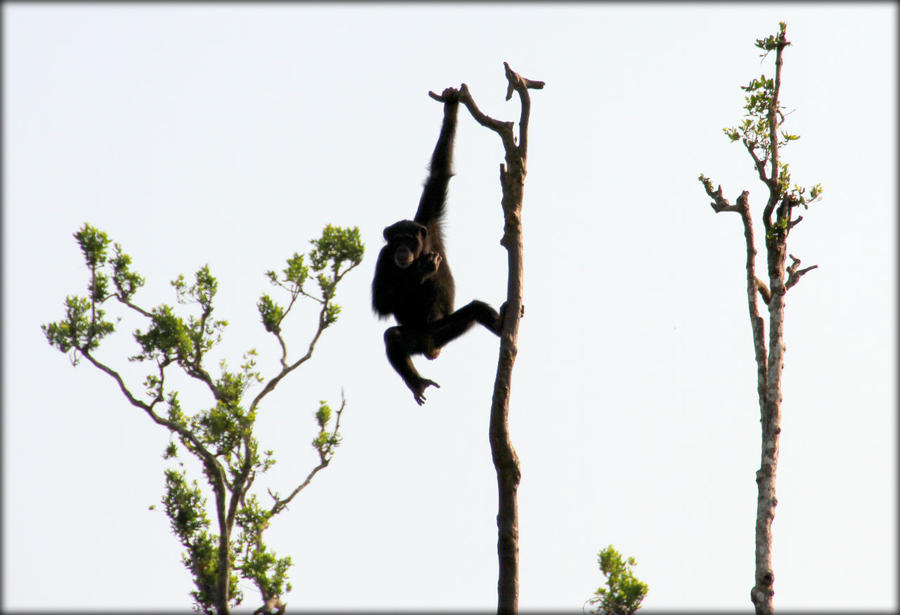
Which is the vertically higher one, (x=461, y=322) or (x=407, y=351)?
(x=461, y=322)

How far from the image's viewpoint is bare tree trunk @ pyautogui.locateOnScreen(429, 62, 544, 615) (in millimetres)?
8250

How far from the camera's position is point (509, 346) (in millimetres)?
8602

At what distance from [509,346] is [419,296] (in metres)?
4.05

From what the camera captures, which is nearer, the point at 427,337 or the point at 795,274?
the point at 795,274

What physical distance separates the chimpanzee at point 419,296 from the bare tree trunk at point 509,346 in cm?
258

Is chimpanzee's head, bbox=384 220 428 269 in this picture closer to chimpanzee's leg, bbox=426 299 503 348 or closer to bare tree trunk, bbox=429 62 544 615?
chimpanzee's leg, bbox=426 299 503 348

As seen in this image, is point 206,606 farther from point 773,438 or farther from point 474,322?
point 773,438

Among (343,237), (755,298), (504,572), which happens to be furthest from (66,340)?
(755,298)

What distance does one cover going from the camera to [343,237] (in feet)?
43.4

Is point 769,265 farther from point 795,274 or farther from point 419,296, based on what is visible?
point 419,296

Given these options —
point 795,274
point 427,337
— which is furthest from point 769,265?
point 427,337

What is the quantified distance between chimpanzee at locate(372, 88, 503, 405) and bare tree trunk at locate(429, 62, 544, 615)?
8.47 ft

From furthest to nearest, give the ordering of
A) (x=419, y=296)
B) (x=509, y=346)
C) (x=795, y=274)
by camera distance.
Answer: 1. (x=419, y=296)
2. (x=795, y=274)
3. (x=509, y=346)

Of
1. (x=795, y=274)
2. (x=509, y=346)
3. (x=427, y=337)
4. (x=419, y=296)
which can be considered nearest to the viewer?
(x=509, y=346)
